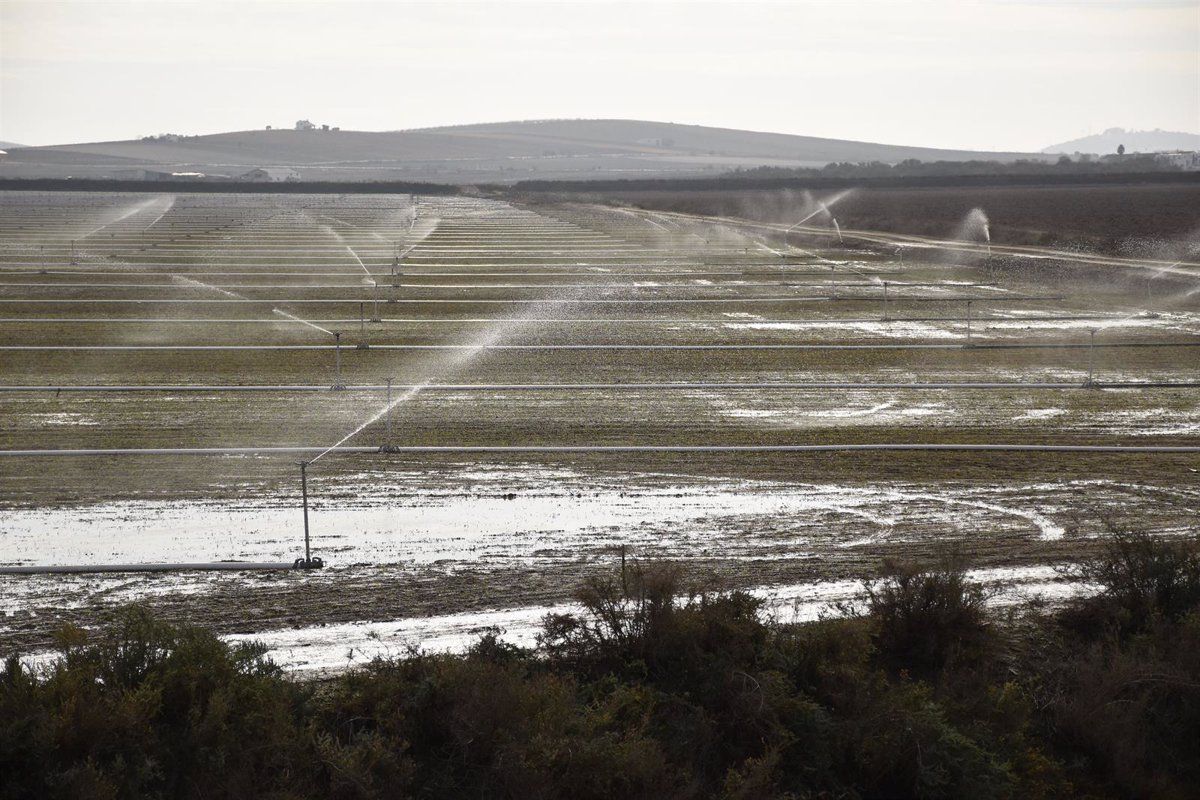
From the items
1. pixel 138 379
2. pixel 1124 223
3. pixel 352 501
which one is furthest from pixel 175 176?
pixel 352 501

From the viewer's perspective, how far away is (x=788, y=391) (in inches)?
739

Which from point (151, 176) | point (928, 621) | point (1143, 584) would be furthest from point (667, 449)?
point (151, 176)

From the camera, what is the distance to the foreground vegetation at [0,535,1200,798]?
22.6 ft

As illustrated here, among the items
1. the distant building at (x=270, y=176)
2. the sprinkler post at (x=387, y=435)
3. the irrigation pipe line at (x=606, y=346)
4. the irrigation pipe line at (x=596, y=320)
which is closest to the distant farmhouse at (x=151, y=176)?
the distant building at (x=270, y=176)

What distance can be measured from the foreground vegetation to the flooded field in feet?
A: 3.15

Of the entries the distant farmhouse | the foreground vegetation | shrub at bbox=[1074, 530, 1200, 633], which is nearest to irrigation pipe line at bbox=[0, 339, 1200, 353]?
shrub at bbox=[1074, 530, 1200, 633]

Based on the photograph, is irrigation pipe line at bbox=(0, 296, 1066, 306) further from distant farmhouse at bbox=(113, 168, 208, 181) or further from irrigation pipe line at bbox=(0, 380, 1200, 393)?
distant farmhouse at bbox=(113, 168, 208, 181)

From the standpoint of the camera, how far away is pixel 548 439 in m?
15.1

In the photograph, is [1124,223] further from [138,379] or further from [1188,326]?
[138,379]

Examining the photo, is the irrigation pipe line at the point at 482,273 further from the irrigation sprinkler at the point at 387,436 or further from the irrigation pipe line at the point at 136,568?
the irrigation pipe line at the point at 136,568

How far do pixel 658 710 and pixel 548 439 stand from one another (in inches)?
293

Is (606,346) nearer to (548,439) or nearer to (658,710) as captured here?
(548,439)

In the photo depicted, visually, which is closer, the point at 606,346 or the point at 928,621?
the point at 928,621

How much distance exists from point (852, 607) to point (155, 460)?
831 cm
